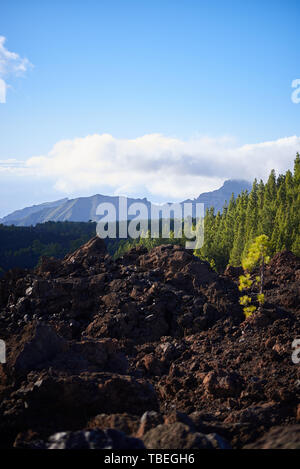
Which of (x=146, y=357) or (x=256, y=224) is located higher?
(x=256, y=224)

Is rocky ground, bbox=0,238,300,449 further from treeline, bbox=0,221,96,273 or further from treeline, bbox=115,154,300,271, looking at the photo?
treeline, bbox=0,221,96,273

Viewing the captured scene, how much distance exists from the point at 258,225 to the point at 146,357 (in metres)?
50.5

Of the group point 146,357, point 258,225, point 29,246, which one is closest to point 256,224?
point 258,225

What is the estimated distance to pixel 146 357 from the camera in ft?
48.0

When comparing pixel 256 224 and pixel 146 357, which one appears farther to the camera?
pixel 256 224

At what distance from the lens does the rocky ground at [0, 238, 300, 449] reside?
7266 mm

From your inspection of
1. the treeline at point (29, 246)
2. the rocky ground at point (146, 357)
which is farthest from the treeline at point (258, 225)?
the treeline at point (29, 246)

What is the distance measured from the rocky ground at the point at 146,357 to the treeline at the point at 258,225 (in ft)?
88.0

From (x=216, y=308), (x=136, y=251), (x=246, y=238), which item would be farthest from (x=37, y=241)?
(x=216, y=308)

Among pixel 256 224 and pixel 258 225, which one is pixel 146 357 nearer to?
pixel 258 225

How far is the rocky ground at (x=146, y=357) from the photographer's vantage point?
7.27m

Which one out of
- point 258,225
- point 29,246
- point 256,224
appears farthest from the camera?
point 29,246
